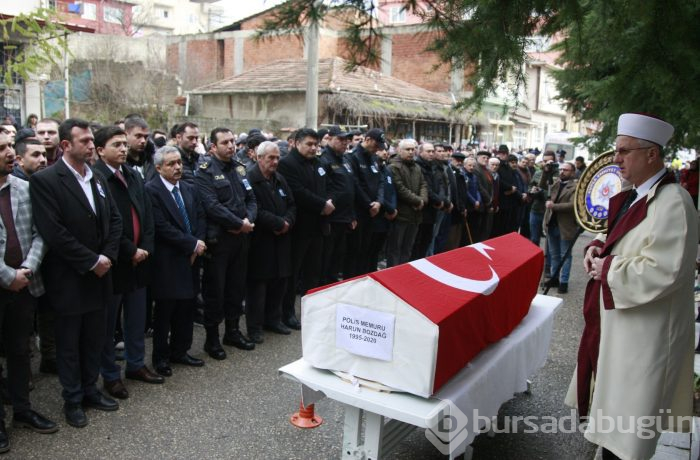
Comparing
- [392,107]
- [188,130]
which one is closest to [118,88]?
[392,107]

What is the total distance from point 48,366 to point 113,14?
143 feet

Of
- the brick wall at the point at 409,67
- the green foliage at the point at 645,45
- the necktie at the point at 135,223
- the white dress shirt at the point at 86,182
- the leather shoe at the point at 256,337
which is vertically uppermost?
the brick wall at the point at 409,67

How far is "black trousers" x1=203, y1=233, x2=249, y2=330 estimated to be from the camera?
568 cm

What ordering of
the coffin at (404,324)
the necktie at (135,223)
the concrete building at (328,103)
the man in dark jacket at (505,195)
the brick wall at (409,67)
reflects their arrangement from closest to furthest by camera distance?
the coffin at (404,324)
the necktie at (135,223)
the man in dark jacket at (505,195)
the concrete building at (328,103)
the brick wall at (409,67)

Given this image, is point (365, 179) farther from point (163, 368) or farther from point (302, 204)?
point (163, 368)

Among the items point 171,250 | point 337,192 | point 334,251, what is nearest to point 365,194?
point 337,192

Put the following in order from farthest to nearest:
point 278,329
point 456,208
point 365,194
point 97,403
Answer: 1. point 456,208
2. point 365,194
3. point 278,329
4. point 97,403

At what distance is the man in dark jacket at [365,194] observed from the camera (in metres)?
8.23

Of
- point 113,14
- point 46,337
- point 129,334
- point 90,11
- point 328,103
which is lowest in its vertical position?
point 46,337

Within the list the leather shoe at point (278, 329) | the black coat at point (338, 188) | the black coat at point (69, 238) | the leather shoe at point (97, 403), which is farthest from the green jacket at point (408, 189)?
the leather shoe at point (97, 403)

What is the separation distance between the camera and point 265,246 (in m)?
6.26

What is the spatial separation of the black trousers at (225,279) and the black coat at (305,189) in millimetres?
1051

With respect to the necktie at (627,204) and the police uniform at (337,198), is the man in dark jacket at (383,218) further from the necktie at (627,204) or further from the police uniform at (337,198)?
the necktie at (627,204)

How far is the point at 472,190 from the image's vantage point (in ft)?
35.3
